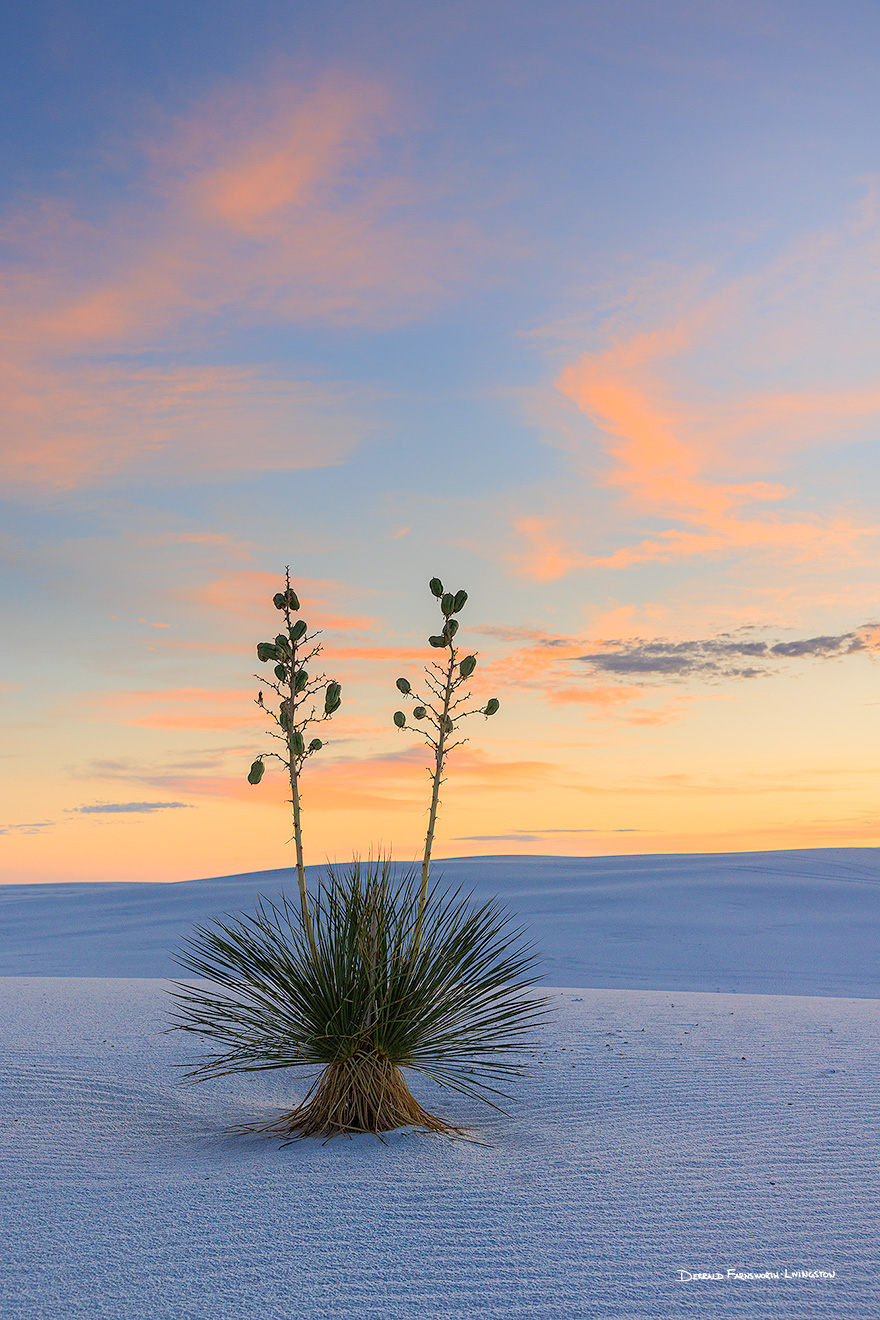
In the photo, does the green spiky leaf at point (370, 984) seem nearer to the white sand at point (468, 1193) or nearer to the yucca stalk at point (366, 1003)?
the yucca stalk at point (366, 1003)

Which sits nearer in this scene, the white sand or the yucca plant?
the white sand

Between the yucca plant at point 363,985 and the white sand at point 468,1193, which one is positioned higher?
the yucca plant at point 363,985

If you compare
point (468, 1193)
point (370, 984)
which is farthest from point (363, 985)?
point (468, 1193)

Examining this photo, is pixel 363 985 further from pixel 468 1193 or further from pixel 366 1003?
pixel 468 1193

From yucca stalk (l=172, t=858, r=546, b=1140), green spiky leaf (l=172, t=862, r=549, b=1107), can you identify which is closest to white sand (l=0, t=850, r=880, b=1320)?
yucca stalk (l=172, t=858, r=546, b=1140)

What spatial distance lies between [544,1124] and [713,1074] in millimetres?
1563

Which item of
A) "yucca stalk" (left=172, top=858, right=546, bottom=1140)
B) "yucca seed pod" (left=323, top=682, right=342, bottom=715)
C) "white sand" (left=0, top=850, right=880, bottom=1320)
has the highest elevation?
"yucca seed pod" (left=323, top=682, right=342, bottom=715)

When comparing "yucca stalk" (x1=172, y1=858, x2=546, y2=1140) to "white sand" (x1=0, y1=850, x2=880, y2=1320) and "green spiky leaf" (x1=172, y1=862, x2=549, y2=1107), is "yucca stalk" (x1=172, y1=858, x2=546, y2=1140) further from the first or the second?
"white sand" (x1=0, y1=850, x2=880, y2=1320)

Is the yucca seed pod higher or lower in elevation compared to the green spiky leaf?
higher

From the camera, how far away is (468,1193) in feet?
14.0

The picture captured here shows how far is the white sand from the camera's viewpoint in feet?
11.0

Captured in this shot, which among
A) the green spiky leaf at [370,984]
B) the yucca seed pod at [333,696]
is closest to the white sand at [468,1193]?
the green spiky leaf at [370,984]

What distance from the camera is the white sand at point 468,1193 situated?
11.0 feet

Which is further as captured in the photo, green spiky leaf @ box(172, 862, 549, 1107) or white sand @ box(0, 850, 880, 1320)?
green spiky leaf @ box(172, 862, 549, 1107)
